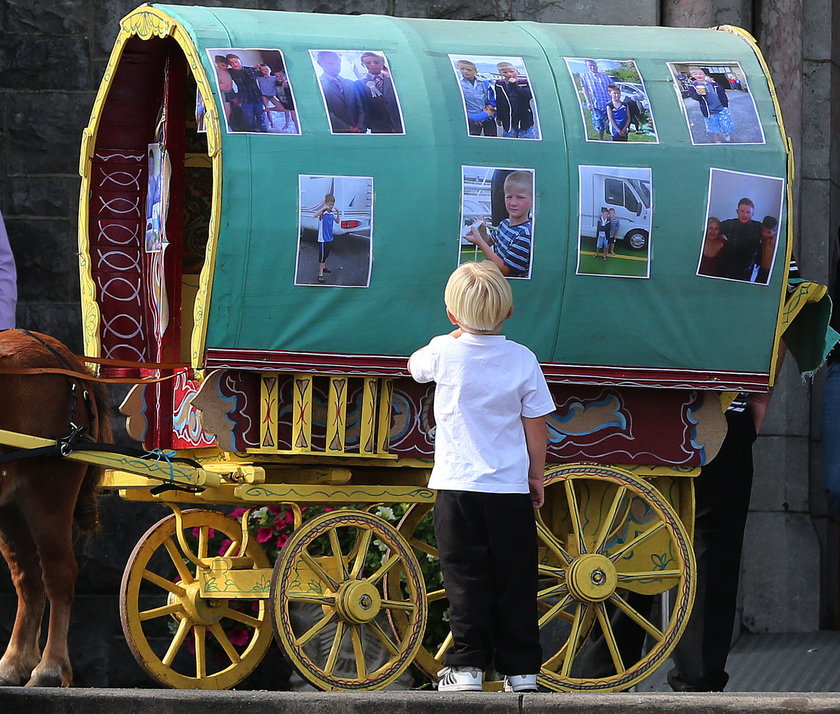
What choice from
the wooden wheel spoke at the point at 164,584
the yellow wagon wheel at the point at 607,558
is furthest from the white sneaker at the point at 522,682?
the wooden wheel spoke at the point at 164,584

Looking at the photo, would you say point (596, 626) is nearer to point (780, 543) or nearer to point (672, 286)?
point (780, 543)

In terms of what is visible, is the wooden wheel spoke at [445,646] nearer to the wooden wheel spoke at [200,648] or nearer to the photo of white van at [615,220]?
the wooden wheel spoke at [200,648]

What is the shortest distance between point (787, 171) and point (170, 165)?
243 cm

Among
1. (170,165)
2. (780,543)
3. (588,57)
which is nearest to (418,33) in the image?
(588,57)

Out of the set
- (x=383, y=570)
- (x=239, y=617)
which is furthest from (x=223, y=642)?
(x=383, y=570)

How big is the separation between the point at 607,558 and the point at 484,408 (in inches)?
41.5

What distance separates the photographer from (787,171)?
632cm

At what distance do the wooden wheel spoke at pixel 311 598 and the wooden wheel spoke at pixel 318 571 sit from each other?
0.13ft

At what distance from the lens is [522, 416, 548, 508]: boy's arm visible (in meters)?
5.56

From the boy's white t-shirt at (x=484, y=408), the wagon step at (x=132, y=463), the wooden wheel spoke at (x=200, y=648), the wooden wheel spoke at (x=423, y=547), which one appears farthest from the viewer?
the wooden wheel spoke at (x=423, y=547)

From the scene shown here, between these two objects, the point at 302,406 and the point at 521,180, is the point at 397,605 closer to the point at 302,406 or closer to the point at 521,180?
the point at 302,406

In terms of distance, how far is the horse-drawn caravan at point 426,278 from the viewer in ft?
19.1

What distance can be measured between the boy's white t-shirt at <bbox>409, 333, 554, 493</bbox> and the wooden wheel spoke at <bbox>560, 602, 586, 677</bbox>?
825mm

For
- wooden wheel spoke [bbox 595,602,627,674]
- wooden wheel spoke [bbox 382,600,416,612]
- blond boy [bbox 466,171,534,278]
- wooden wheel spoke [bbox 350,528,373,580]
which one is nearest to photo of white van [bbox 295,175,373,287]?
blond boy [bbox 466,171,534,278]
